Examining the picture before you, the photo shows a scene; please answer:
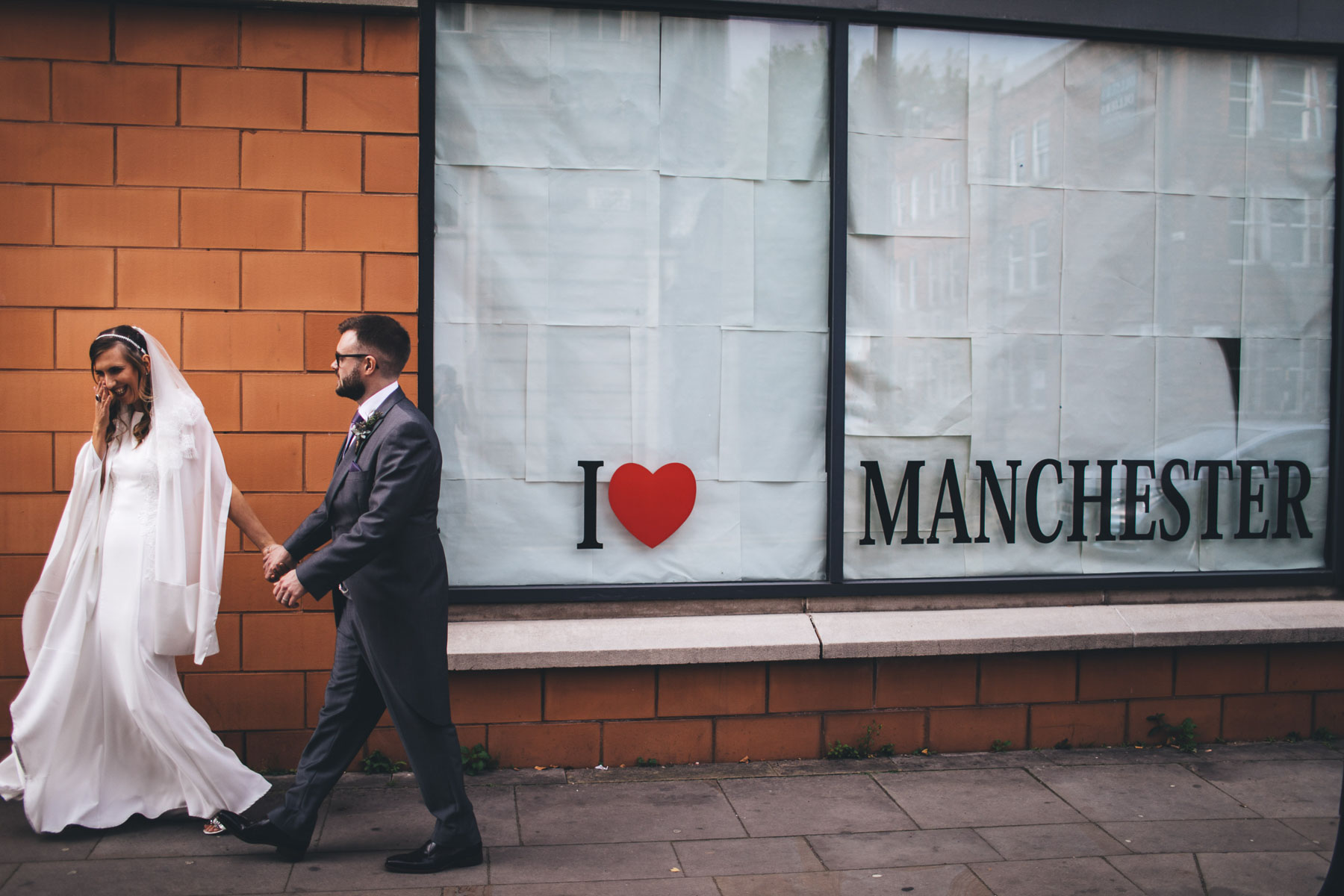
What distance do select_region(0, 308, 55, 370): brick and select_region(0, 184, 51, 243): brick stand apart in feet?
1.01

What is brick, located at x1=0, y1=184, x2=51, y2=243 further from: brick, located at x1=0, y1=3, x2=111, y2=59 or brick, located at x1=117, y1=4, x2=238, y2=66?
brick, located at x1=117, y1=4, x2=238, y2=66

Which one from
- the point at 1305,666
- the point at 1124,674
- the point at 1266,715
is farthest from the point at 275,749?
the point at 1305,666

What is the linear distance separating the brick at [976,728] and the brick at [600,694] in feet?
4.70

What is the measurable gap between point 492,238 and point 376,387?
1481 mm

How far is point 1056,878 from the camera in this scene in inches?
160

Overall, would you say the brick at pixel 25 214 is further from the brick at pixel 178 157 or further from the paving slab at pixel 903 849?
the paving slab at pixel 903 849

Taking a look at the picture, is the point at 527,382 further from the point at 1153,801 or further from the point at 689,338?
the point at 1153,801

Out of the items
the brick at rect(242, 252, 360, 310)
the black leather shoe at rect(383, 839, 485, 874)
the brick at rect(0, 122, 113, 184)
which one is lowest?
the black leather shoe at rect(383, 839, 485, 874)

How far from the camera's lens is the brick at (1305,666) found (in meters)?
5.76

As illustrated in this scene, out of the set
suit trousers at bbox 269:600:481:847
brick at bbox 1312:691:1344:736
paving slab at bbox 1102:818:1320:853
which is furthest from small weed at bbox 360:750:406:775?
brick at bbox 1312:691:1344:736

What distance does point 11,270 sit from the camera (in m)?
4.85

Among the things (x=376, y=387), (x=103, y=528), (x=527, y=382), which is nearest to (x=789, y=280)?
(x=527, y=382)

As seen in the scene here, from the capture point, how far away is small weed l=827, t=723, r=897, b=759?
213 inches

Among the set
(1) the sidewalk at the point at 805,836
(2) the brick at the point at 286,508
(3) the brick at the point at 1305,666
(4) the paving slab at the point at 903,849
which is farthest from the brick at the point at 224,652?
(3) the brick at the point at 1305,666
